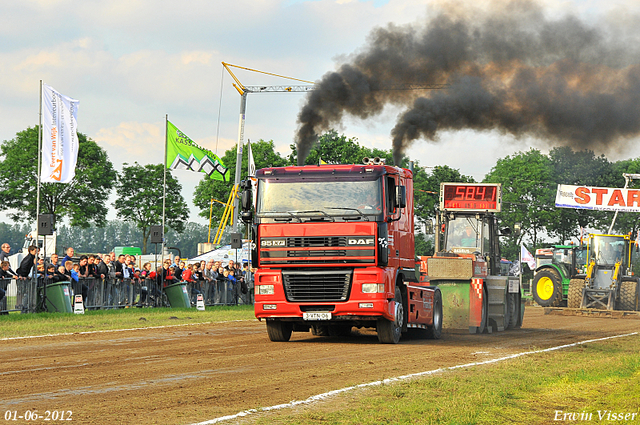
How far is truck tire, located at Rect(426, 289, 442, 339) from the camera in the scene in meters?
18.0

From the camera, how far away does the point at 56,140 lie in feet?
77.2

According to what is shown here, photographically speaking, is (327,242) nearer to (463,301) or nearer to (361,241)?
(361,241)

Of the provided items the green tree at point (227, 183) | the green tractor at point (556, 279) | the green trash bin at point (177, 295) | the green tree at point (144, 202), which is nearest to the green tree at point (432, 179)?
the green tree at point (227, 183)

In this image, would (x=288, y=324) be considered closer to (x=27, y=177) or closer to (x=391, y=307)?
(x=391, y=307)

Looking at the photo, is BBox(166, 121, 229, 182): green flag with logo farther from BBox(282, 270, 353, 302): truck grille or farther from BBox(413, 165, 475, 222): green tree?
BBox(413, 165, 475, 222): green tree

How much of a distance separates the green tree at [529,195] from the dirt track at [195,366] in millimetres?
55329

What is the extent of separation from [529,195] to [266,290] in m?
63.2

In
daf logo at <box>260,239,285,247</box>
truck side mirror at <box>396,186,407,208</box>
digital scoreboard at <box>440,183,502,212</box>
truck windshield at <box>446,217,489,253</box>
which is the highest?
digital scoreboard at <box>440,183,502,212</box>

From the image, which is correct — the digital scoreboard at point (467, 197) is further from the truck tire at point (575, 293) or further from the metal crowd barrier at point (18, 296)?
the metal crowd barrier at point (18, 296)

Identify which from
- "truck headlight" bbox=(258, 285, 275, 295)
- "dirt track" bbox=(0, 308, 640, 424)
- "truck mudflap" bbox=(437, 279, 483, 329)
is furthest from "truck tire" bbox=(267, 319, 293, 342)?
"truck mudflap" bbox=(437, 279, 483, 329)

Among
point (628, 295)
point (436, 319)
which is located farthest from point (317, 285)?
point (628, 295)

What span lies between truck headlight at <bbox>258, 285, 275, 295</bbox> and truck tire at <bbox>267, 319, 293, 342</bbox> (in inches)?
39.5

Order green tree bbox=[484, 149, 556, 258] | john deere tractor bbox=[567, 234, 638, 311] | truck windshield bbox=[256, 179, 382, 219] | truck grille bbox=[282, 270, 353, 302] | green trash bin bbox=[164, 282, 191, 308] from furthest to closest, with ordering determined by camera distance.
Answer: green tree bbox=[484, 149, 556, 258]
john deere tractor bbox=[567, 234, 638, 311]
green trash bin bbox=[164, 282, 191, 308]
truck grille bbox=[282, 270, 353, 302]
truck windshield bbox=[256, 179, 382, 219]

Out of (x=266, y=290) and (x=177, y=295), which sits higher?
(x=266, y=290)
